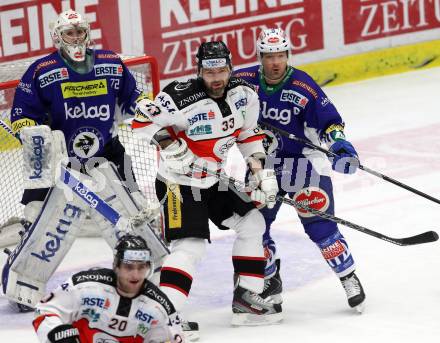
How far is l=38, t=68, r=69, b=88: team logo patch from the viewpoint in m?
6.24

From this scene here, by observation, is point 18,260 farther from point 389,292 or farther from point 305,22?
point 305,22

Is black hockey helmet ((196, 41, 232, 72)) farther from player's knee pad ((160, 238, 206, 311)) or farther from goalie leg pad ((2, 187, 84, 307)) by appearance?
goalie leg pad ((2, 187, 84, 307))

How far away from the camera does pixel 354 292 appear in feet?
19.7

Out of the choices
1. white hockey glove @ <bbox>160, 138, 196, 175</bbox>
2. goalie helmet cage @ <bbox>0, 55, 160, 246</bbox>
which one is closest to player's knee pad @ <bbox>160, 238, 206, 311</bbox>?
white hockey glove @ <bbox>160, 138, 196, 175</bbox>

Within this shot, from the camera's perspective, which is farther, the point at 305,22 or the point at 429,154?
the point at 305,22

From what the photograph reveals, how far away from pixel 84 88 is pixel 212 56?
2.84 ft

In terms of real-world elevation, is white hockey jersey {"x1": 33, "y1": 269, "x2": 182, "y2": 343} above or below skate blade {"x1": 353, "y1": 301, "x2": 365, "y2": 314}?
above

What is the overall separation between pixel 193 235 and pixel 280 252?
1.44 m

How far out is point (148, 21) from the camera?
9.24 m

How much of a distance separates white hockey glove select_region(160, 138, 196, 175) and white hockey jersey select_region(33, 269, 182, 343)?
0.98 metres

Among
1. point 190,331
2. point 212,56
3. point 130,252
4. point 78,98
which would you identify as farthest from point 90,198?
point 130,252

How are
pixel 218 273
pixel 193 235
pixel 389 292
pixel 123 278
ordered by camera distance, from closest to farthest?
1. pixel 123 278
2. pixel 193 235
3. pixel 389 292
4. pixel 218 273

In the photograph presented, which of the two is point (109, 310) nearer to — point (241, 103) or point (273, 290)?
point (241, 103)

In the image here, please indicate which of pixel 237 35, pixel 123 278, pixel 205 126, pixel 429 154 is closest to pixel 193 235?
pixel 205 126
